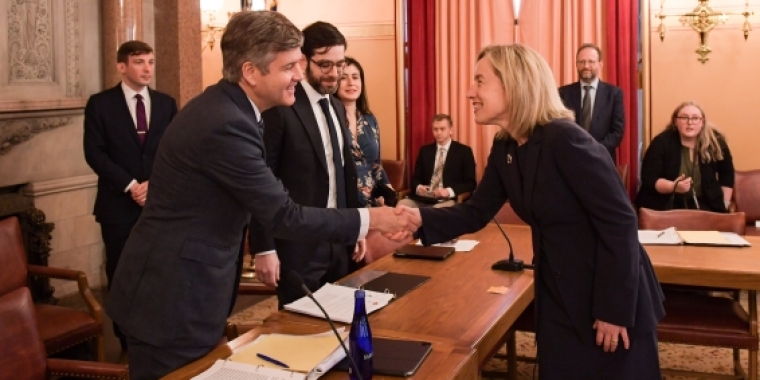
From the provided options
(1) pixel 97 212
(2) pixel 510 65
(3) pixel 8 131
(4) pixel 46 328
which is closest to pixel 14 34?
(3) pixel 8 131

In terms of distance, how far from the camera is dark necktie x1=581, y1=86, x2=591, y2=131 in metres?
5.95

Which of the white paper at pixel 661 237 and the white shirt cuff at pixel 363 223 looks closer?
the white shirt cuff at pixel 363 223

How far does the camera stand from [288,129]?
9.49 feet

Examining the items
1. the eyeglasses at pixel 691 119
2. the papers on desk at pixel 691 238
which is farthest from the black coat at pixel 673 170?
the papers on desk at pixel 691 238

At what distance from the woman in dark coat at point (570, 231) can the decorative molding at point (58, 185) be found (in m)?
3.27

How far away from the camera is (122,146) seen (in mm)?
4348

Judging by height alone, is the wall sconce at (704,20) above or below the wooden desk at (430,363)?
above

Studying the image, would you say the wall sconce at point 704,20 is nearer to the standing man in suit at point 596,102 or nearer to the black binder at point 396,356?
the standing man in suit at point 596,102

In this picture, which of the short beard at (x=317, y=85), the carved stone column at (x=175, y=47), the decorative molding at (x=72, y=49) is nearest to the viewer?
the short beard at (x=317, y=85)

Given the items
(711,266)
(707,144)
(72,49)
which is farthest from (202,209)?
(707,144)

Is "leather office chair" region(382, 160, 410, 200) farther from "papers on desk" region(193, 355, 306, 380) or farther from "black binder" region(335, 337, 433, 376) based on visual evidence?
"papers on desk" region(193, 355, 306, 380)

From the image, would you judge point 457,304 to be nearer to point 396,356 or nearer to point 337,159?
point 396,356

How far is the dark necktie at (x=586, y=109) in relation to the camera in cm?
595

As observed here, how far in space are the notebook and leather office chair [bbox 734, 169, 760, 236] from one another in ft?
10.8
